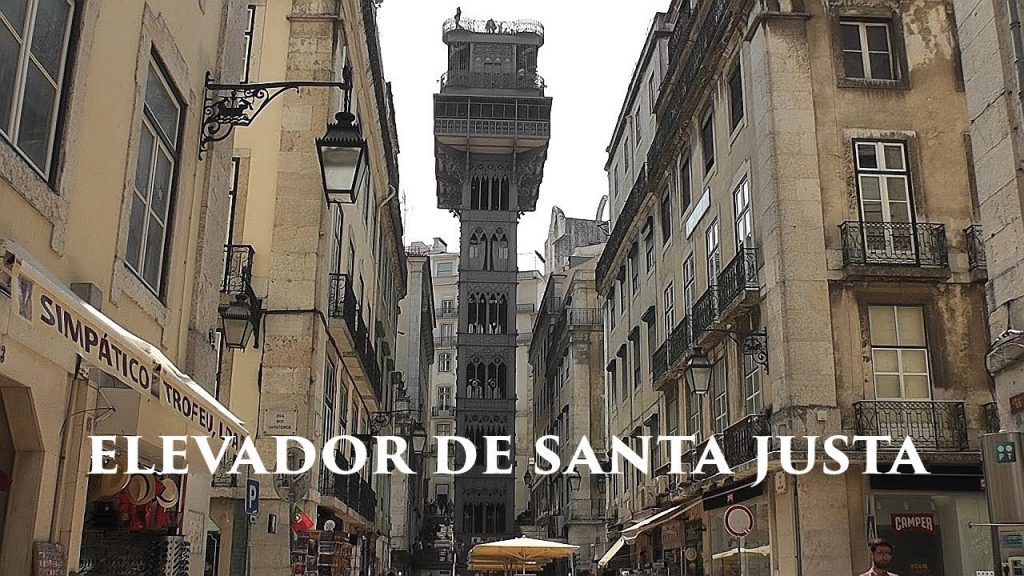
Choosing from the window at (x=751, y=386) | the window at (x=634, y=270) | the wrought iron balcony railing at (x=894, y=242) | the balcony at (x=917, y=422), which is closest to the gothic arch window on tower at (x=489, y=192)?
the window at (x=634, y=270)

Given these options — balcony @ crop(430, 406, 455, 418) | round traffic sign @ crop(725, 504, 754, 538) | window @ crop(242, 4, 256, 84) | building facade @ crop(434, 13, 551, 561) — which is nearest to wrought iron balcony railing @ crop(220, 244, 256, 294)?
window @ crop(242, 4, 256, 84)

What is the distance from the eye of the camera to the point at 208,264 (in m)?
8.95

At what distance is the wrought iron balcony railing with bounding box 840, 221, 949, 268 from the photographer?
16719 millimetres

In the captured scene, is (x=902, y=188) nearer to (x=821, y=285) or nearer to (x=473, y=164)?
(x=821, y=285)

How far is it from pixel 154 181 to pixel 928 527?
13.5 m

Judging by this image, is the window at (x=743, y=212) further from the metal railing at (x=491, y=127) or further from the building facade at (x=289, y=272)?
the metal railing at (x=491, y=127)

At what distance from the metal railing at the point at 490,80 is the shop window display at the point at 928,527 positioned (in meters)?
48.1

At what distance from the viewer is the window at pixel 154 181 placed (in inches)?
295

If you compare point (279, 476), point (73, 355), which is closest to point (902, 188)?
point (279, 476)

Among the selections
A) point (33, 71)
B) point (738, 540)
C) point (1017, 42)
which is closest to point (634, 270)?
point (738, 540)

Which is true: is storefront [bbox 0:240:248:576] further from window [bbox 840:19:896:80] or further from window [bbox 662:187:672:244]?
window [bbox 662:187:672:244]

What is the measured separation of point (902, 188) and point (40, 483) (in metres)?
15.3

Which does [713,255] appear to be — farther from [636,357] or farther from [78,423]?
[78,423]

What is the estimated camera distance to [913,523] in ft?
53.3
